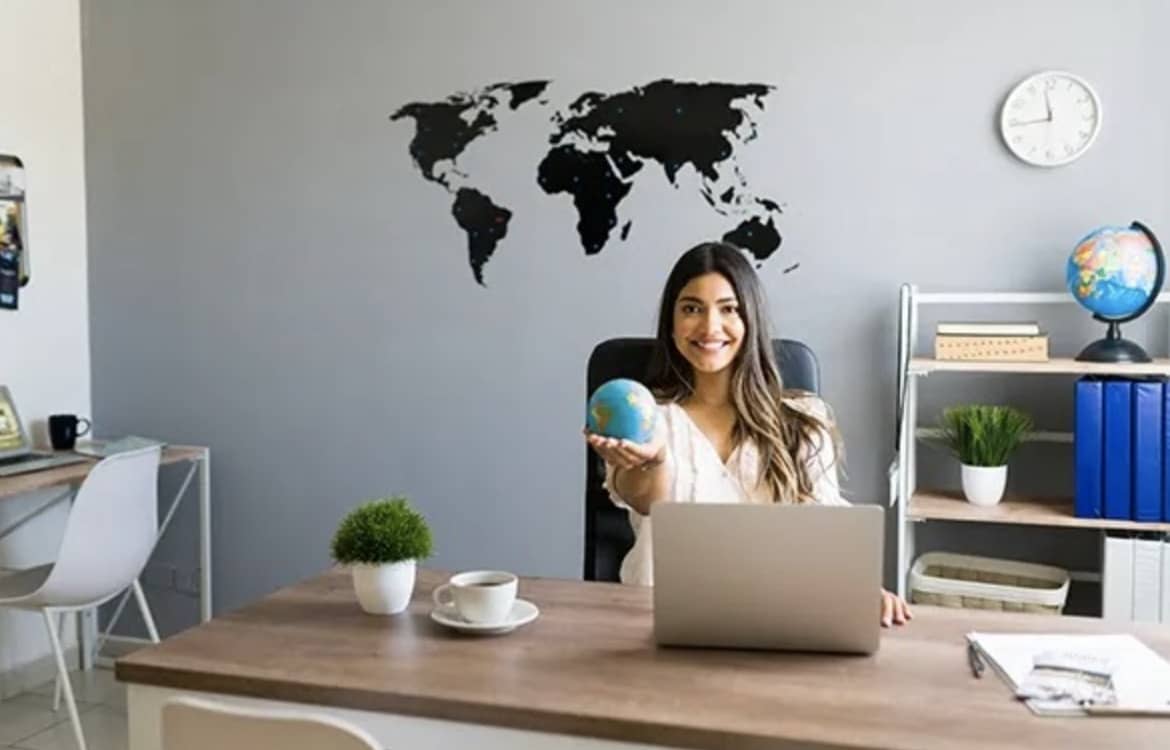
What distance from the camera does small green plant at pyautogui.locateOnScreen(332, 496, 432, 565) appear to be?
5.37 ft

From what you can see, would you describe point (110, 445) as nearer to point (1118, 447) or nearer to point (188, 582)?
point (188, 582)

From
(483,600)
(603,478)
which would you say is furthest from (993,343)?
(483,600)

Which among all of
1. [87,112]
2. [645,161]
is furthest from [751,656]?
[87,112]

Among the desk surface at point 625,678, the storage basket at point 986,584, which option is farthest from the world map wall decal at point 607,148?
the desk surface at point 625,678

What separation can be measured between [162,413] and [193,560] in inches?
20.1

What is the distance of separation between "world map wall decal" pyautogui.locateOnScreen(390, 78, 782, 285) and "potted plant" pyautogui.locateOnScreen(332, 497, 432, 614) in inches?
71.9

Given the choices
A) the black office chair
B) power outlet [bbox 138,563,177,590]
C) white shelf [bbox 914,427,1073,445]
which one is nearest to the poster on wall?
power outlet [bbox 138,563,177,590]

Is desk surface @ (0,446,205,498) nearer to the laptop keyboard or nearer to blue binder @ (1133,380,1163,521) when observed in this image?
the laptop keyboard

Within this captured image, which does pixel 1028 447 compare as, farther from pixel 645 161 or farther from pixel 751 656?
pixel 751 656

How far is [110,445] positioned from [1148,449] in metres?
3.01

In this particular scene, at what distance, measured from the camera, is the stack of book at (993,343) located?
110 inches

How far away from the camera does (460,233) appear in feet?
11.5

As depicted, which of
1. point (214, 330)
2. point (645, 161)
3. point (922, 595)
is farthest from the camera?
point (214, 330)

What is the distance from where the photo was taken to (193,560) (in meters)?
3.91
